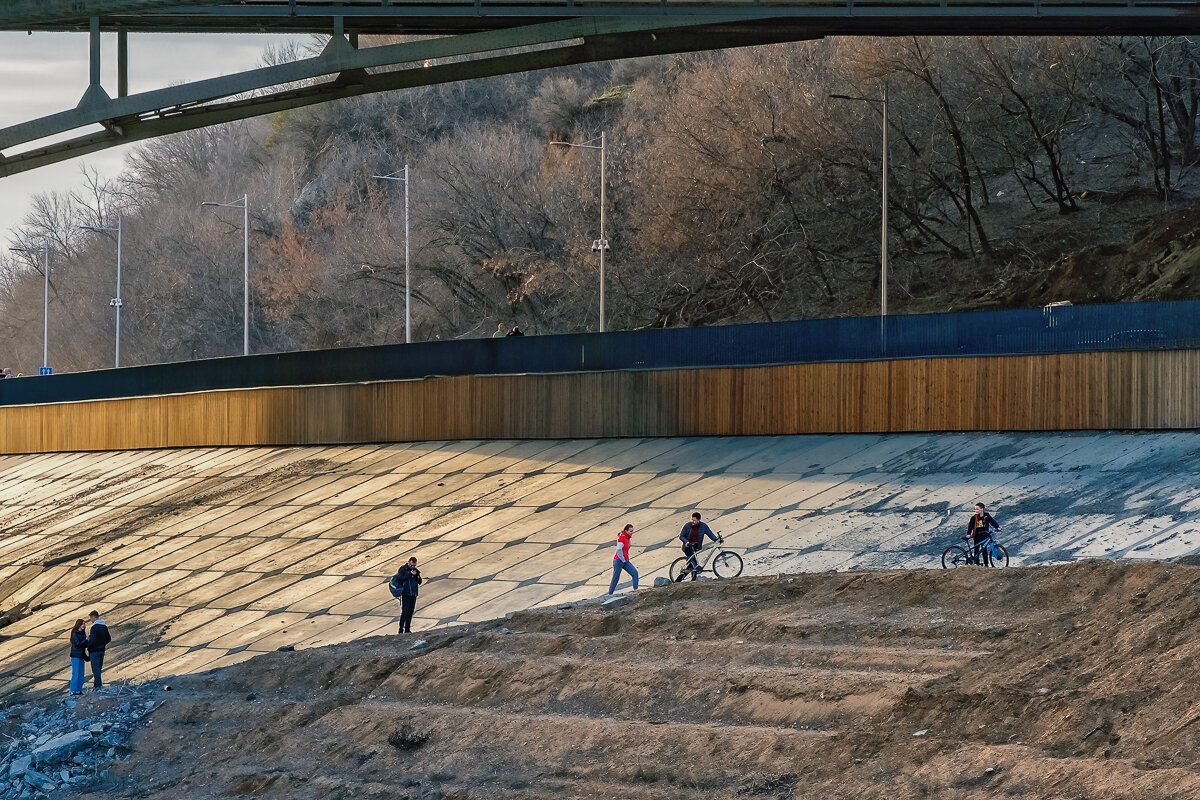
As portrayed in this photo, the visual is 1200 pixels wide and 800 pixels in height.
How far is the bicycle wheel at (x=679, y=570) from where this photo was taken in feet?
85.9

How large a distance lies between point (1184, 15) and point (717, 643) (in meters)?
22.8

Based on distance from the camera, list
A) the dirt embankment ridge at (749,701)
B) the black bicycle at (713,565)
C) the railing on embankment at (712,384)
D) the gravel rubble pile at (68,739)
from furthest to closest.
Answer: the railing on embankment at (712,384) → the black bicycle at (713,565) → the gravel rubble pile at (68,739) → the dirt embankment ridge at (749,701)

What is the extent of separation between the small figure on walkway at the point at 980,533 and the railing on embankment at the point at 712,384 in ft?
21.8

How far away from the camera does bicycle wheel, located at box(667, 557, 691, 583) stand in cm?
2620

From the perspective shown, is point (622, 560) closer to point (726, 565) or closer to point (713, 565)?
point (713, 565)

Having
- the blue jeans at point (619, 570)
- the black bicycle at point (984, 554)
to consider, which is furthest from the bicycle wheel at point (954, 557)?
the blue jeans at point (619, 570)

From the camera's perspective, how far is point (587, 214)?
235 feet

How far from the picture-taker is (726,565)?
87.4ft

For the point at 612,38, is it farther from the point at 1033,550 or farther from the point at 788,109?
the point at 788,109

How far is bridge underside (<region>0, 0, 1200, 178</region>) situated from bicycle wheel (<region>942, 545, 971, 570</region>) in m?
12.5

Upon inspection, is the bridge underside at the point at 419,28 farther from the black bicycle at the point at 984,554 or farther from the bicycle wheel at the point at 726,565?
the black bicycle at the point at 984,554

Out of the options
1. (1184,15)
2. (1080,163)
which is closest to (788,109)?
(1080,163)

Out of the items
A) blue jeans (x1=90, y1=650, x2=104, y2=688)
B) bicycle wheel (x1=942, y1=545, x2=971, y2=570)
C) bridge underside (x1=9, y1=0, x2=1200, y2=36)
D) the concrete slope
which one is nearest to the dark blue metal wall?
the concrete slope

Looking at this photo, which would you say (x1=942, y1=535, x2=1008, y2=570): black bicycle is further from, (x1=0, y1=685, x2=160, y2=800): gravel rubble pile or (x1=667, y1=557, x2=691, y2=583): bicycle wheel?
(x1=0, y1=685, x2=160, y2=800): gravel rubble pile
